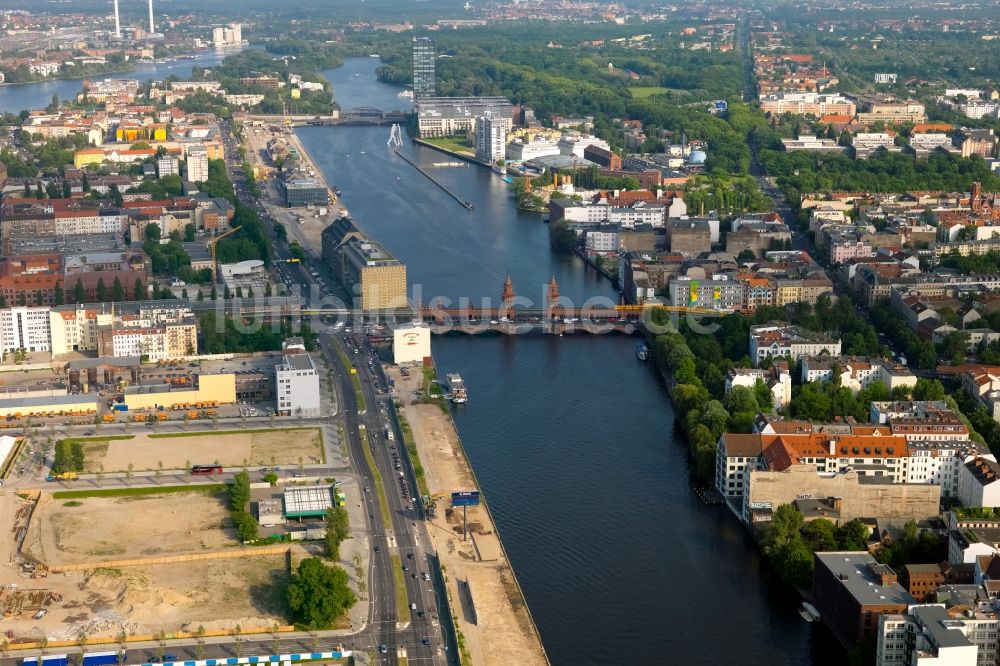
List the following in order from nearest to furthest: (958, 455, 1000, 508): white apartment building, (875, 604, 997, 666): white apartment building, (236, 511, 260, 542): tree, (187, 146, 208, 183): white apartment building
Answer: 1. (875, 604, 997, 666): white apartment building
2. (236, 511, 260, 542): tree
3. (958, 455, 1000, 508): white apartment building
4. (187, 146, 208, 183): white apartment building

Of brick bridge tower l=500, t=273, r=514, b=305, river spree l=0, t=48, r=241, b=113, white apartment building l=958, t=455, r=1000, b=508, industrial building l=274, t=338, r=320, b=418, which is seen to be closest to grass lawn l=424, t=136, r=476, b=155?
river spree l=0, t=48, r=241, b=113

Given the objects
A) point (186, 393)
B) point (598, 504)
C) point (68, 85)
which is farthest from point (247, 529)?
point (68, 85)

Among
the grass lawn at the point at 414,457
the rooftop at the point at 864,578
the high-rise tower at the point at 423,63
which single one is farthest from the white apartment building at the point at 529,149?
the rooftop at the point at 864,578

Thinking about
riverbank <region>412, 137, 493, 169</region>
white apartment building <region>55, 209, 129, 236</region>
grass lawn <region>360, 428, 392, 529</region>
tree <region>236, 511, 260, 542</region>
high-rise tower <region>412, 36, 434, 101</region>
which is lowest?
riverbank <region>412, 137, 493, 169</region>

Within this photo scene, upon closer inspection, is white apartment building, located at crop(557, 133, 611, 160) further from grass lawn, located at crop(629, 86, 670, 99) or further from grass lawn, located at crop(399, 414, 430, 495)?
grass lawn, located at crop(399, 414, 430, 495)

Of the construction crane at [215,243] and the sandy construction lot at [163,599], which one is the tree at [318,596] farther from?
the construction crane at [215,243]

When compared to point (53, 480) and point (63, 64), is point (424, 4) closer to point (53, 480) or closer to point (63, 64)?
point (63, 64)
